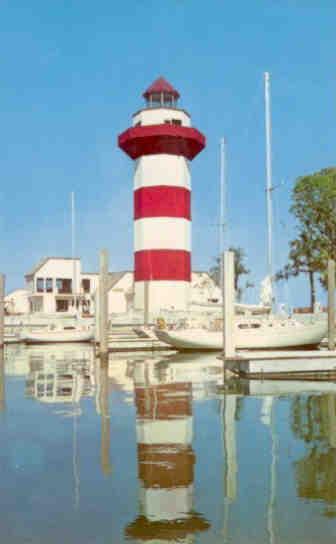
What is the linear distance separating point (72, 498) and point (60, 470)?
132 cm

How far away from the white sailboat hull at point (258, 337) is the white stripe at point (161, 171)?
13378 millimetres

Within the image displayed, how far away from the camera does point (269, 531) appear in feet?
18.8

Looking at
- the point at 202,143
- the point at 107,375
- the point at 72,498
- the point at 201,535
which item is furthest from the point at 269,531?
the point at 202,143

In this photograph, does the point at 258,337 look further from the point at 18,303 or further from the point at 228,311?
the point at 18,303

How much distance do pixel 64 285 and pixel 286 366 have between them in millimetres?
47101

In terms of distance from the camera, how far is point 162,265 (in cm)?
4088

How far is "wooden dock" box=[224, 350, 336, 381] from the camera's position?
18109 mm

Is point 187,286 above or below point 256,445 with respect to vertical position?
above

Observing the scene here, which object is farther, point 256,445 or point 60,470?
point 256,445

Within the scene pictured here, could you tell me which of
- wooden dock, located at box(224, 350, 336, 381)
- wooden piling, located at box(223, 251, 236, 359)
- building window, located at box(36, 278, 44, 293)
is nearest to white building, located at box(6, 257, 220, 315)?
building window, located at box(36, 278, 44, 293)

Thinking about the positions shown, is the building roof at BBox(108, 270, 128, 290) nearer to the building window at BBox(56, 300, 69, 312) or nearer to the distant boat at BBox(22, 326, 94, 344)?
the building window at BBox(56, 300, 69, 312)

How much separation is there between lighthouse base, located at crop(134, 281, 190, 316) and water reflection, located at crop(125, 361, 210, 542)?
25293 millimetres

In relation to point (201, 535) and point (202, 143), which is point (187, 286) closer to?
point (202, 143)

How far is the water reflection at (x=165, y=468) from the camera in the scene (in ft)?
19.2
